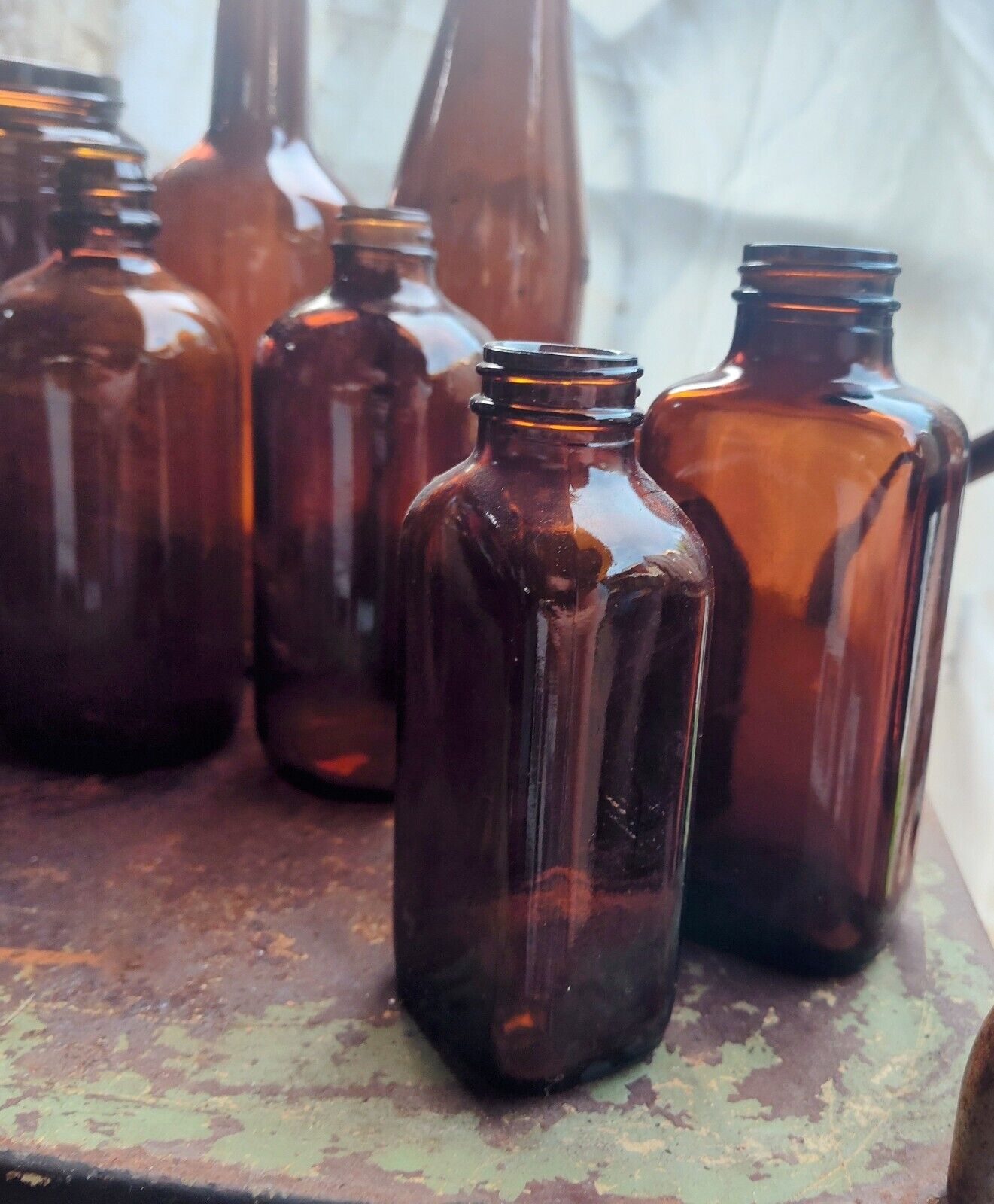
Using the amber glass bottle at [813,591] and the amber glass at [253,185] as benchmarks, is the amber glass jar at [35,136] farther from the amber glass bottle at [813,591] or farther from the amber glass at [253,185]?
the amber glass bottle at [813,591]

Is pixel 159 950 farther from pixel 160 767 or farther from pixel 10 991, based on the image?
pixel 160 767

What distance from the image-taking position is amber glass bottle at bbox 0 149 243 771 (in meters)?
0.68

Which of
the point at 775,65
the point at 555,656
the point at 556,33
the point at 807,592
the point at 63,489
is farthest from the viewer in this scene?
the point at 775,65

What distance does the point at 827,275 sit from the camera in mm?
537

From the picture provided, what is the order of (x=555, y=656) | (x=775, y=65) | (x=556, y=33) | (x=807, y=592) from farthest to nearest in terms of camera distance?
(x=775, y=65), (x=556, y=33), (x=807, y=592), (x=555, y=656)

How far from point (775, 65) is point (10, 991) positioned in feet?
2.81

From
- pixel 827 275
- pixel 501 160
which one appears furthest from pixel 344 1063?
pixel 501 160

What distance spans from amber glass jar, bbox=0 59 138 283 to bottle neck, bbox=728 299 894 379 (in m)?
0.46

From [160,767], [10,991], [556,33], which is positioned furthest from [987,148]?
[10,991]

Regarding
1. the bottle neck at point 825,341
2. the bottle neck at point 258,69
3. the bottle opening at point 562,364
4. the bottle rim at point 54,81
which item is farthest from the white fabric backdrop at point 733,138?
the bottle opening at point 562,364

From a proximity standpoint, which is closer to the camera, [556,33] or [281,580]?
[281,580]

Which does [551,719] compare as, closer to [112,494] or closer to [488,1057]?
[488,1057]

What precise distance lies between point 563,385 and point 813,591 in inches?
7.0

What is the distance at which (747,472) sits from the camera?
55cm
